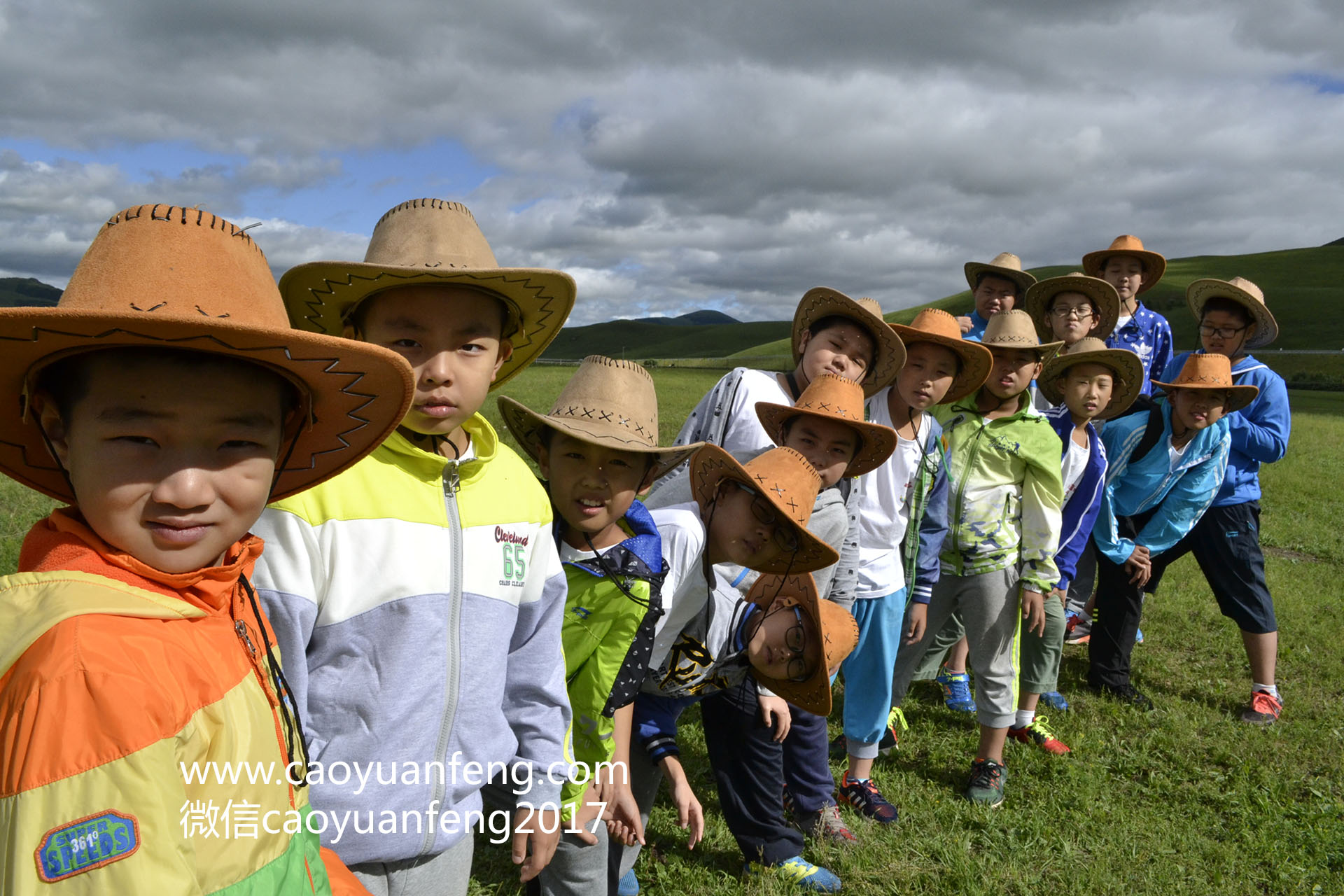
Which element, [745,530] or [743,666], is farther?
[743,666]

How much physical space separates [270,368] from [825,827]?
3.76 metres

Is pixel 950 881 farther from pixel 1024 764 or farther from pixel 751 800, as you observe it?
pixel 1024 764

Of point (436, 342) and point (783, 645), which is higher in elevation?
point (436, 342)

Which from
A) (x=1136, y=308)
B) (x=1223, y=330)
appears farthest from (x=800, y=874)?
(x=1136, y=308)

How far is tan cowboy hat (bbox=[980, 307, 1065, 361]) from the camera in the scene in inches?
187

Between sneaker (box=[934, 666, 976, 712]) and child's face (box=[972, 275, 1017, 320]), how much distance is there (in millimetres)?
2832

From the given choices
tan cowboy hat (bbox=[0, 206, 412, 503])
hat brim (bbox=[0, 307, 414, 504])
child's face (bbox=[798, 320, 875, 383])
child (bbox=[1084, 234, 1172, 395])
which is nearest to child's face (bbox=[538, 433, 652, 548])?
hat brim (bbox=[0, 307, 414, 504])

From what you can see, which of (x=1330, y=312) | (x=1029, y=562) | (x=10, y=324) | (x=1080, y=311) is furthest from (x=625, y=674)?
(x=1330, y=312)

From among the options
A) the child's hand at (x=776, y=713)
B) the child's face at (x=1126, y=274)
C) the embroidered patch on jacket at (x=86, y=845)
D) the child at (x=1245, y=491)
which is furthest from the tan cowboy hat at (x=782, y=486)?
the child's face at (x=1126, y=274)

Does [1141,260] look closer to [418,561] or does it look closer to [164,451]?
[418,561]

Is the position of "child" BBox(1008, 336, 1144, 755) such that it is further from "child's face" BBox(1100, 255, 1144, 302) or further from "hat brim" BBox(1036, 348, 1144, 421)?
"child's face" BBox(1100, 255, 1144, 302)

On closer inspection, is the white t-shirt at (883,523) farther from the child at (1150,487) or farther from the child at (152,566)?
the child at (152,566)

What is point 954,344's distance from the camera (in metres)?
4.53

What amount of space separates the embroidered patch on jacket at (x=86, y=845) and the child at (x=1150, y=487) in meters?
6.20
